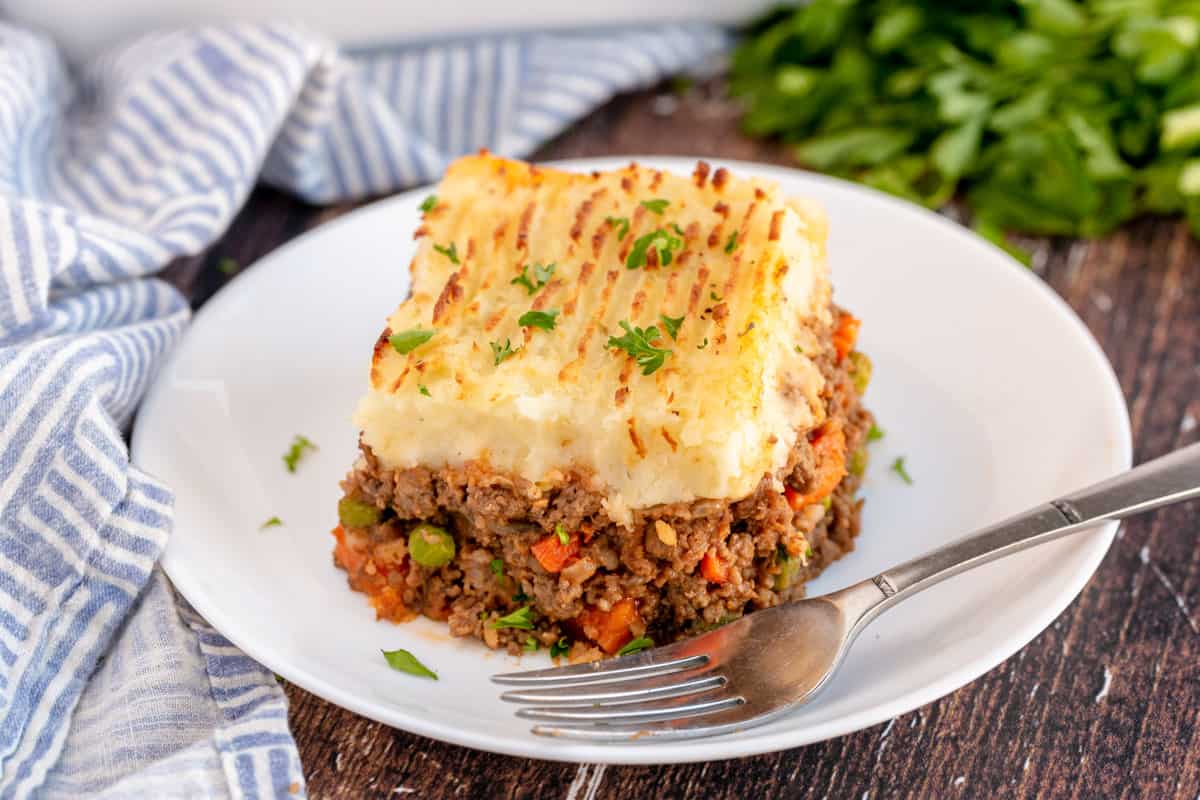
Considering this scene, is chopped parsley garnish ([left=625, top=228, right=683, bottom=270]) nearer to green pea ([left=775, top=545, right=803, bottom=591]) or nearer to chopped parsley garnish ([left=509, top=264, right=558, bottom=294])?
chopped parsley garnish ([left=509, top=264, right=558, bottom=294])

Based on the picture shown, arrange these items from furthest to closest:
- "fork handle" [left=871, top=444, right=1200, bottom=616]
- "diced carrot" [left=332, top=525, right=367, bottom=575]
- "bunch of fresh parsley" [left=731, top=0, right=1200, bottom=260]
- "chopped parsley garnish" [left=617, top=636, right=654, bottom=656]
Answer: "bunch of fresh parsley" [left=731, top=0, right=1200, bottom=260], "diced carrot" [left=332, top=525, right=367, bottom=575], "chopped parsley garnish" [left=617, top=636, right=654, bottom=656], "fork handle" [left=871, top=444, right=1200, bottom=616]

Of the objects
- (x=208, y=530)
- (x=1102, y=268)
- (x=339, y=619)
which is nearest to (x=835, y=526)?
(x=339, y=619)

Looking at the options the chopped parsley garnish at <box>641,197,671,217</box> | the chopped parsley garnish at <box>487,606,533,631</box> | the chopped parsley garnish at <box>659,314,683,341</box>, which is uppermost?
the chopped parsley garnish at <box>641,197,671,217</box>

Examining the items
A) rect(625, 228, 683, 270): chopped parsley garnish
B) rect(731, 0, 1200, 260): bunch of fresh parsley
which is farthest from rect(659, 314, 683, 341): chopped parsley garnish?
rect(731, 0, 1200, 260): bunch of fresh parsley

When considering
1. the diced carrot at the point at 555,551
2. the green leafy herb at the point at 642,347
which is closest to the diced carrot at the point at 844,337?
the green leafy herb at the point at 642,347

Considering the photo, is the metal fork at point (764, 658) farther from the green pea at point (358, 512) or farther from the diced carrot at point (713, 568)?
the green pea at point (358, 512)

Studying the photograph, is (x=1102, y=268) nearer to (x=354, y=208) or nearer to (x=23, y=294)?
(x=354, y=208)

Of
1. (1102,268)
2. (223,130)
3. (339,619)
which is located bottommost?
(1102,268)

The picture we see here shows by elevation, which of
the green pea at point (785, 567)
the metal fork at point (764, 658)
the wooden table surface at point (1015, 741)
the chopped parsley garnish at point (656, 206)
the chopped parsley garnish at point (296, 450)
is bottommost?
the wooden table surface at point (1015, 741)
